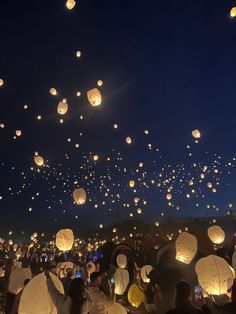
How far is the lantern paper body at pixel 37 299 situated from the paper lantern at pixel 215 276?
2.29m

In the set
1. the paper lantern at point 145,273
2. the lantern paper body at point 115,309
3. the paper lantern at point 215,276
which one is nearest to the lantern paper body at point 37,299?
the lantern paper body at point 115,309

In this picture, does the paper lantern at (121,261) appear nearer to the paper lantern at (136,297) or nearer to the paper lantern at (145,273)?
the paper lantern at (145,273)

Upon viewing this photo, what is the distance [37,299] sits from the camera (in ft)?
11.4

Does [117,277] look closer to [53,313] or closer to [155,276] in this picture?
[155,276]

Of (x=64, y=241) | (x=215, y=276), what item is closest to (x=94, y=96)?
(x=64, y=241)

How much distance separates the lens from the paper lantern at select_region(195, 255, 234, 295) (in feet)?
16.2

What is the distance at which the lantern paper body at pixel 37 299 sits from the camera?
11.2 ft

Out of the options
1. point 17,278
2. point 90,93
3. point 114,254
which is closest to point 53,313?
point 17,278

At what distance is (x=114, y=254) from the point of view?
36.9ft

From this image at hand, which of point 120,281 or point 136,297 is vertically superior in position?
point 120,281

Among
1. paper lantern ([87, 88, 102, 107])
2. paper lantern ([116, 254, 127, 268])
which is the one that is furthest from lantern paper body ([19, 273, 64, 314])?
paper lantern ([116, 254, 127, 268])

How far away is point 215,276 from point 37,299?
2.58 meters

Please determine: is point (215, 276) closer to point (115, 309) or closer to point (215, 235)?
point (115, 309)

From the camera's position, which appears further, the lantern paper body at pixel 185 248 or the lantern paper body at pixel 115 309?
the lantern paper body at pixel 185 248
